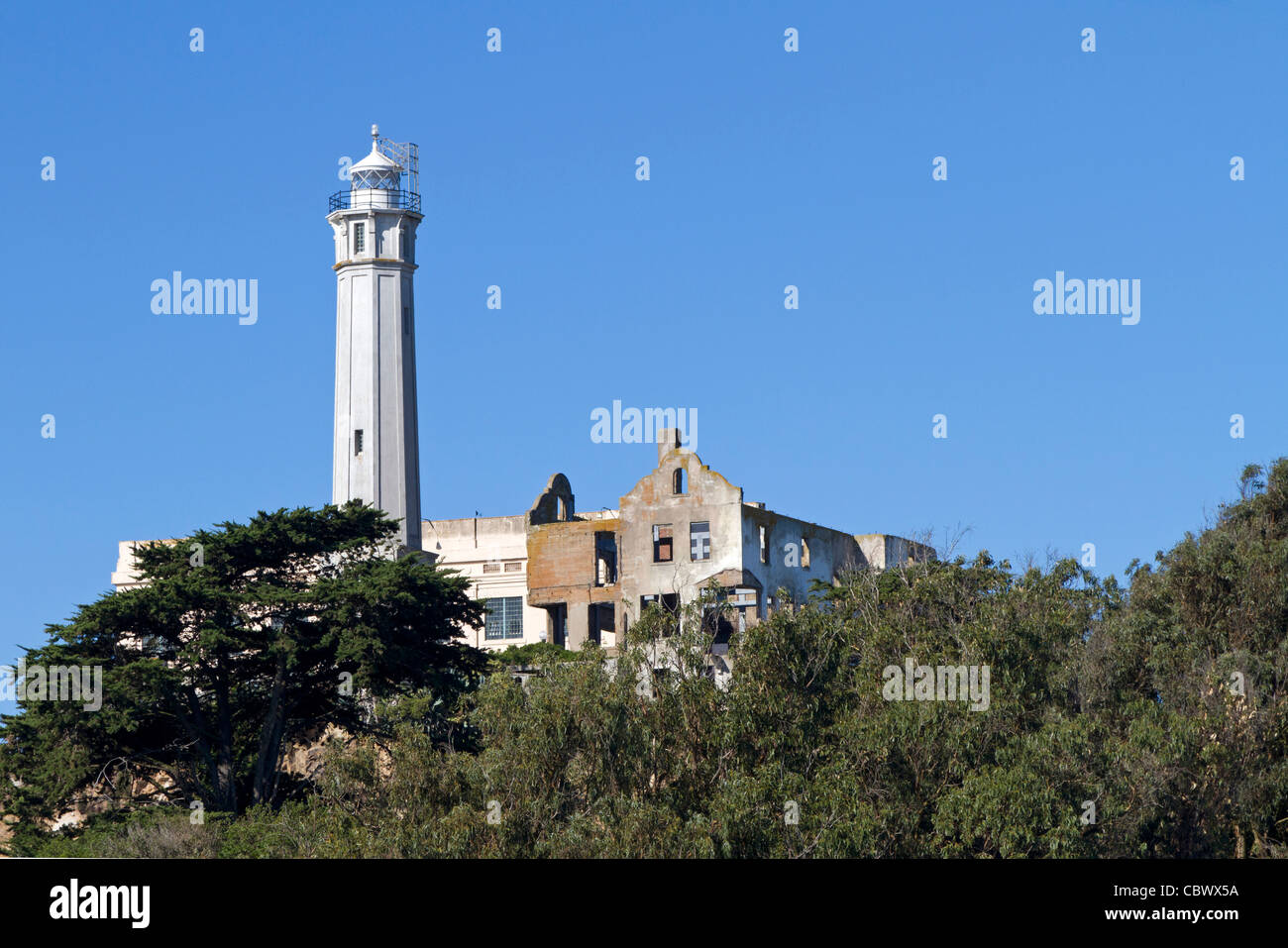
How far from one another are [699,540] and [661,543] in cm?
195

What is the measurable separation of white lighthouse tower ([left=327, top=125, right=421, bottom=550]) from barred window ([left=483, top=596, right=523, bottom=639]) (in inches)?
160

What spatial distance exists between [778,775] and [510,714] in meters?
5.10

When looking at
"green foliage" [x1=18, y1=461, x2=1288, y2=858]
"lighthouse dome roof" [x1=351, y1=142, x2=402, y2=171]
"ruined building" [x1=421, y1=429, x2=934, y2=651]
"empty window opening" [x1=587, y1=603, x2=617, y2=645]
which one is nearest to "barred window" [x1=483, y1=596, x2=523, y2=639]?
"ruined building" [x1=421, y1=429, x2=934, y2=651]

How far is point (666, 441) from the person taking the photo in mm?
68438

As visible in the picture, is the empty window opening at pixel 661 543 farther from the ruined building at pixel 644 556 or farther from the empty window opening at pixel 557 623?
the empty window opening at pixel 557 623

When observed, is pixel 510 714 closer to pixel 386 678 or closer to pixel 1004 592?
pixel 1004 592

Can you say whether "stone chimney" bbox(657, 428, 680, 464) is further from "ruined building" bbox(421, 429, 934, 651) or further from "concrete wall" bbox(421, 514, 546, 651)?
"concrete wall" bbox(421, 514, 546, 651)

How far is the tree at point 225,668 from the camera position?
165 ft

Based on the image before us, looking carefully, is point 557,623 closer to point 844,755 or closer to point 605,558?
point 605,558

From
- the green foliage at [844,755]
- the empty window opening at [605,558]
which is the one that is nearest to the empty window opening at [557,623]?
the empty window opening at [605,558]

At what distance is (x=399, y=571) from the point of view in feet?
180

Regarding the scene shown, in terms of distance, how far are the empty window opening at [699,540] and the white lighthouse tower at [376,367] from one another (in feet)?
45.0
